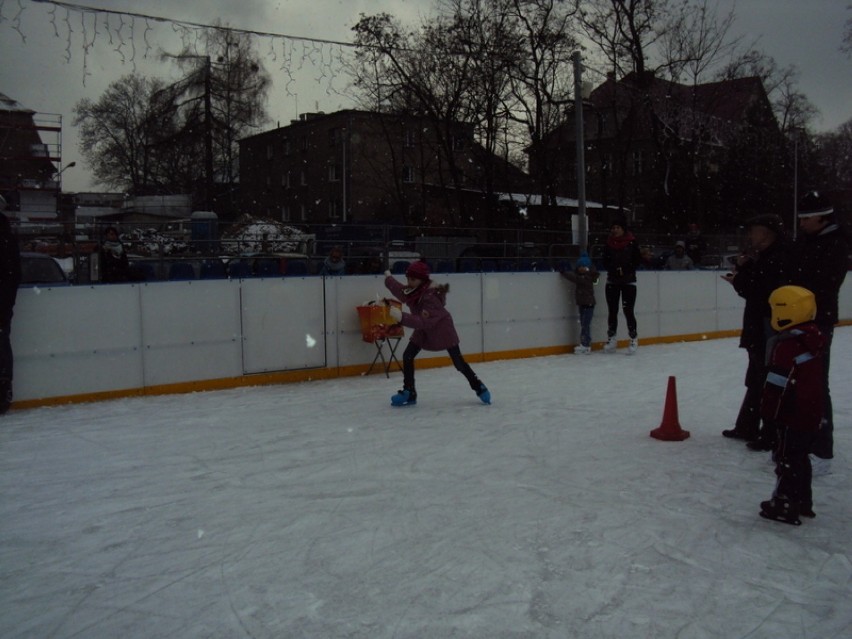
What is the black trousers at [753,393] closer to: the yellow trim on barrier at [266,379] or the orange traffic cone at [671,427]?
the orange traffic cone at [671,427]

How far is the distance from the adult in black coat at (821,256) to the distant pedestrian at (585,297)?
7059mm

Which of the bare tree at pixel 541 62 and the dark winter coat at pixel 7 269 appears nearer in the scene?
the dark winter coat at pixel 7 269

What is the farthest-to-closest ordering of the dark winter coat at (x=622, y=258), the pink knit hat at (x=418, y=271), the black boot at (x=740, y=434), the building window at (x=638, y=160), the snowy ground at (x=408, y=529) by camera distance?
1. the building window at (x=638, y=160)
2. the dark winter coat at (x=622, y=258)
3. the pink knit hat at (x=418, y=271)
4. the black boot at (x=740, y=434)
5. the snowy ground at (x=408, y=529)

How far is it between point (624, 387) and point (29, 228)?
6876mm

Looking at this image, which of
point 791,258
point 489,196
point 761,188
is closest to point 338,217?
point 489,196

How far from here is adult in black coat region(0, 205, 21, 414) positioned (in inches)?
266

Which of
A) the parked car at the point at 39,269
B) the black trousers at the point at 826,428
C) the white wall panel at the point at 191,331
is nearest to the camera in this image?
the black trousers at the point at 826,428

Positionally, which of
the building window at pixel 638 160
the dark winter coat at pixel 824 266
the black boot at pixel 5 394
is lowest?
the black boot at pixel 5 394

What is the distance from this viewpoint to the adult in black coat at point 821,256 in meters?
4.40

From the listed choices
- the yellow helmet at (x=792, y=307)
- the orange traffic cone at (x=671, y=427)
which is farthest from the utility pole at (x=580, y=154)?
the yellow helmet at (x=792, y=307)

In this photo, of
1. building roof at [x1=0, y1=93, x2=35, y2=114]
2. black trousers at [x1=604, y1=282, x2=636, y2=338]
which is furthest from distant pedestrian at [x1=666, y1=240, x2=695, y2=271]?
building roof at [x1=0, y1=93, x2=35, y2=114]

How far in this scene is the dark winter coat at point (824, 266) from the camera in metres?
4.40

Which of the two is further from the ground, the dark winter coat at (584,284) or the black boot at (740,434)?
→ the dark winter coat at (584,284)

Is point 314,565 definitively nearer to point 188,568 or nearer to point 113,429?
point 188,568
